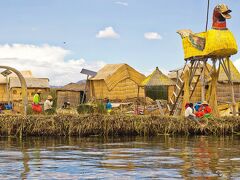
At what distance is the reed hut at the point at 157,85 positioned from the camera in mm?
30548

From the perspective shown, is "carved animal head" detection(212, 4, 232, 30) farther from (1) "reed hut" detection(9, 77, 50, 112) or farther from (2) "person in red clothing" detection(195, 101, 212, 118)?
(1) "reed hut" detection(9, 77, 50, 112)

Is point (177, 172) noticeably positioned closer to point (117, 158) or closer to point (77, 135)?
point (117, 158)

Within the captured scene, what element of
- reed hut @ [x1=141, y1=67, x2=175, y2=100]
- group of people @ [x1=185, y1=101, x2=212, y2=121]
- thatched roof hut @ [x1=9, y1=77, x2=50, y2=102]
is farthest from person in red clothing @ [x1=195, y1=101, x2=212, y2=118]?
thatched roof hut @ [x1=9, y1=77, x2=50, y2=102]

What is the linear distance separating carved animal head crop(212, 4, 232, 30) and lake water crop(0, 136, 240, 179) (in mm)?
6204

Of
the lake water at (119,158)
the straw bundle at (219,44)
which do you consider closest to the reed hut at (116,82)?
the straw bundle at (219,44)

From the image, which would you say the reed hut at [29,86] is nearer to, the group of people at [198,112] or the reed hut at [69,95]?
the reed hut at [69,95]

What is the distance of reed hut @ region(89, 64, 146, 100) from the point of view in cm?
3984

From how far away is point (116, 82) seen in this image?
40.1 m

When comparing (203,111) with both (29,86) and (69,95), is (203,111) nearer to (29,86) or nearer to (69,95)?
(69,95)

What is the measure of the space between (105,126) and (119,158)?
7157 mm

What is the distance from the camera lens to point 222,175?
9484 millimetres

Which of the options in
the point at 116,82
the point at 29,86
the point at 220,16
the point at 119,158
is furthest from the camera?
the point at 29,86

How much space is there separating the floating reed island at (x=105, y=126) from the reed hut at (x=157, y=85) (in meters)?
10.3

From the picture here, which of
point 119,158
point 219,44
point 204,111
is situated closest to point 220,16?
point 219,44
